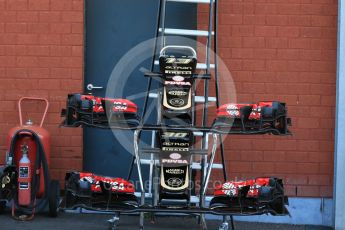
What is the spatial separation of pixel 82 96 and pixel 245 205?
155 cm

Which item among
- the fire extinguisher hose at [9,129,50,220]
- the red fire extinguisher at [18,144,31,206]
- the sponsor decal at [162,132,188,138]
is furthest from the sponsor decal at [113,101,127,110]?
the red fire extinguisher at [18,144,31,206]

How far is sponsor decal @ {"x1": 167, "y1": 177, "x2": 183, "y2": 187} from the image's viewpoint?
524 centimetres

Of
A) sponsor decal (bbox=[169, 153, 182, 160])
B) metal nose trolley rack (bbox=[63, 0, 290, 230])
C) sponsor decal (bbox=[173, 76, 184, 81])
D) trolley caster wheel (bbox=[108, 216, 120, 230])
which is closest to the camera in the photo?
metal nose trolley rack (bbox=[63, 0, 290, 230])

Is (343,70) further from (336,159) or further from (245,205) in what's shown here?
(245,205)

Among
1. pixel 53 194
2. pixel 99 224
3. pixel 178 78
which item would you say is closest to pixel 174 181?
pixel 178 78

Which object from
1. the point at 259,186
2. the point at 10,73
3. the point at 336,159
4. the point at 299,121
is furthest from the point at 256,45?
the point at 10,73

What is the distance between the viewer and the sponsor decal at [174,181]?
17.2 ft

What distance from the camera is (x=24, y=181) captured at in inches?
254

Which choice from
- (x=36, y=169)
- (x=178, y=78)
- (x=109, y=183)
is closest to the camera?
(x=109, y=183)

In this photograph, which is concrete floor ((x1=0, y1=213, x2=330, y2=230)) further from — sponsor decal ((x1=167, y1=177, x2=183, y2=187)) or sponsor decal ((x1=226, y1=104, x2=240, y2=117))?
sponsor decal ((x1=226, y1=104, x2=240, y2=117))

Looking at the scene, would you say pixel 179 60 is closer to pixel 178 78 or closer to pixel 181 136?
pixel 178 78

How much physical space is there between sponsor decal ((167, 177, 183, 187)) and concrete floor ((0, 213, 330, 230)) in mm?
1392

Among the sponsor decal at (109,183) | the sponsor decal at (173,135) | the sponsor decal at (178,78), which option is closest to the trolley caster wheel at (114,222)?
the sponsor decal at (109,183)

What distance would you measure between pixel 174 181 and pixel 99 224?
5.61 ft
